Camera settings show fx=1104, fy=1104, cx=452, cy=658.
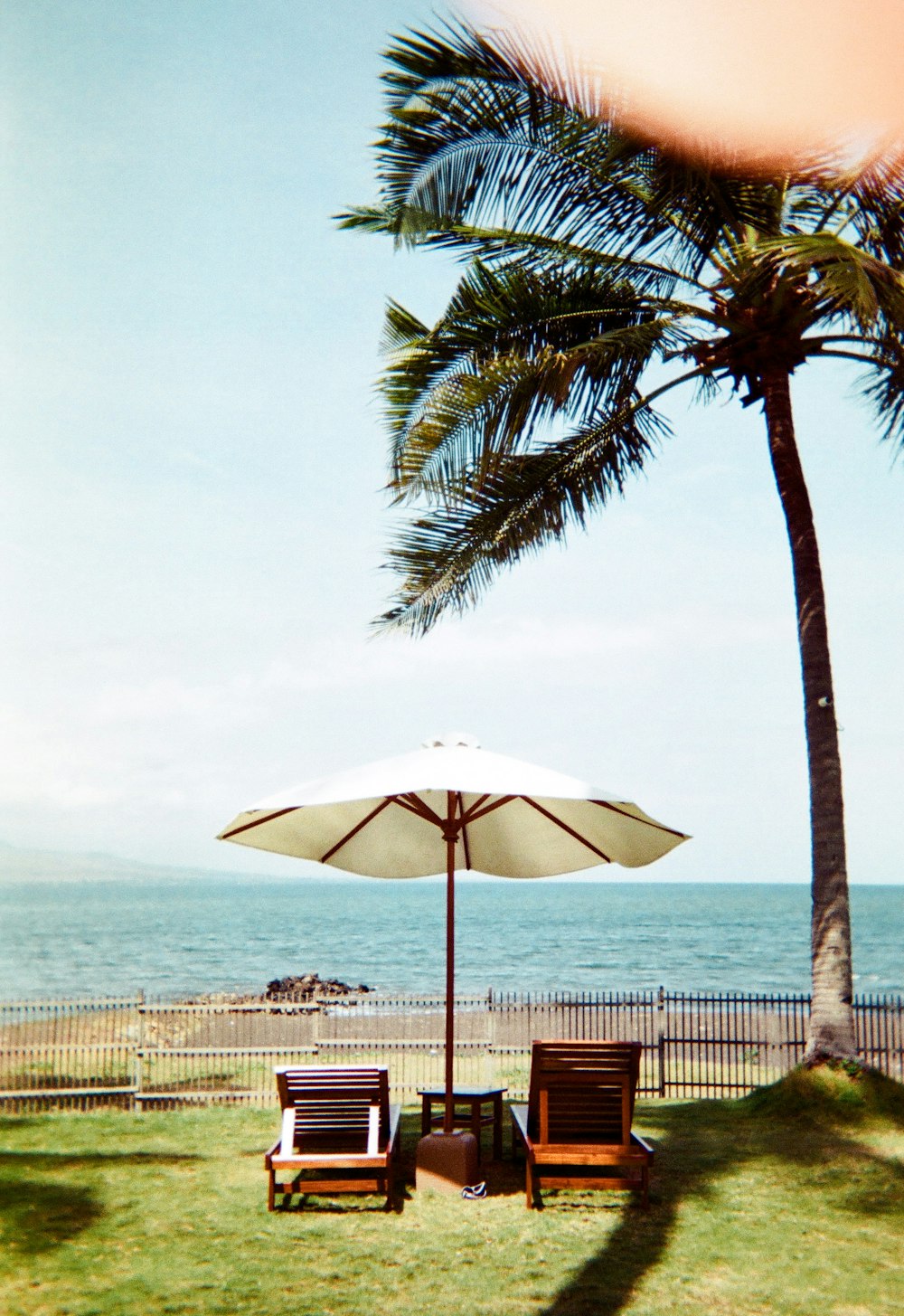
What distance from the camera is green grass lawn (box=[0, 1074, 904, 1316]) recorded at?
5.18 metres

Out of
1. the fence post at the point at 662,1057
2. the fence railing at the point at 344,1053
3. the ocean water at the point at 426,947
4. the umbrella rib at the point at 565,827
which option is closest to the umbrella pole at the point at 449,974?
the umbrella rib at the point at 565,827

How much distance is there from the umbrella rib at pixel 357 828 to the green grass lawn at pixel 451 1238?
7.47 feet

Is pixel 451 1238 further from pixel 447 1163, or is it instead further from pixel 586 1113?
pixel 586 1113

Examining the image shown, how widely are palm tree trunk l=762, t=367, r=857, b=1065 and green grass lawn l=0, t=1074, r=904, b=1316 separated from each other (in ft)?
4.32

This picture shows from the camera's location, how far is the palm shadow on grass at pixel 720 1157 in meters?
5.50

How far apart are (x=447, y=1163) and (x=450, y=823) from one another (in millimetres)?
2162

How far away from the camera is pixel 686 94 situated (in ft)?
28.5

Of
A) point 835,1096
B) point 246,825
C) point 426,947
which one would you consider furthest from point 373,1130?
point 426,947

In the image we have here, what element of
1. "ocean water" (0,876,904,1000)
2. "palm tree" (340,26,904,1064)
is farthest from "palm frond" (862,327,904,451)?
"ocean water" (0,876,904,1000)

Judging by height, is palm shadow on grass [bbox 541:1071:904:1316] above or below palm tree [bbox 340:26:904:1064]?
below

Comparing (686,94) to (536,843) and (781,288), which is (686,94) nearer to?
(781,288)

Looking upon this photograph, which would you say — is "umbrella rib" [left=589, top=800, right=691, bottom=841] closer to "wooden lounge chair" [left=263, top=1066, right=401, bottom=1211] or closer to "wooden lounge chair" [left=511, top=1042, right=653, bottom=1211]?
"wooden lounge chair" [left=511, top=1042, right=653, bottom=1211]

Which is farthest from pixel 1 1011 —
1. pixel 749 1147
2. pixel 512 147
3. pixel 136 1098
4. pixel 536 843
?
pixel 512 147

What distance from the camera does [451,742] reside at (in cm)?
718
